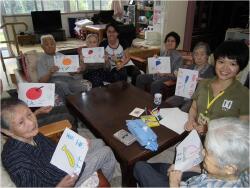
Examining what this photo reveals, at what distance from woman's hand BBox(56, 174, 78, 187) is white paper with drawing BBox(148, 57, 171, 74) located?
1906mm

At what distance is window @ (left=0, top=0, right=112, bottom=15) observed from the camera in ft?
22.1

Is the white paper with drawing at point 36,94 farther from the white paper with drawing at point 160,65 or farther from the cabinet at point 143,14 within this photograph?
the cabinet at point 143,14

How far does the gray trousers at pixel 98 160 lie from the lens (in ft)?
4.50

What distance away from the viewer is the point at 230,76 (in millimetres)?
1521

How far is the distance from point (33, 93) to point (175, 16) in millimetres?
2913

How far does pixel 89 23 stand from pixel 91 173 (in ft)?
21.7

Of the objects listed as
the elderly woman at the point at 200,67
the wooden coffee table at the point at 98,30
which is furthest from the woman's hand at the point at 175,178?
the wooden coffee table at the point at 98,30

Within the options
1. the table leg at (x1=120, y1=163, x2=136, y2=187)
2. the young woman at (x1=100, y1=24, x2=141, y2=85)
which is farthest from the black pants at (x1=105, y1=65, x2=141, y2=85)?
the table leg at (x1=120, y1=163, x2=136, y2=187)

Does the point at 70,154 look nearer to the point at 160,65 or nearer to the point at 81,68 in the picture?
the point at 81,68

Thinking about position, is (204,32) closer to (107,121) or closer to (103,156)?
(107,121)

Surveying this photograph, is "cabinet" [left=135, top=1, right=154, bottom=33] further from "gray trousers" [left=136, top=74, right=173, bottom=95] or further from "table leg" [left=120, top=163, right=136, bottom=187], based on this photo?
"table leg" [left=120, top=163, right=136, bottom=187]

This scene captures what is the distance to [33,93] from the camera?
1.98 meters

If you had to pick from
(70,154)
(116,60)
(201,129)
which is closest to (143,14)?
(116,60)

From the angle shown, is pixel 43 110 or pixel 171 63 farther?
pixel 171 63
